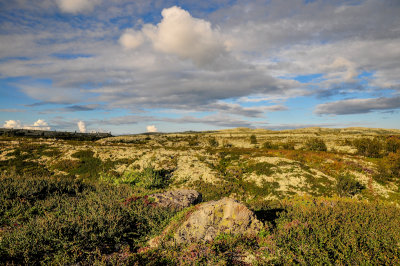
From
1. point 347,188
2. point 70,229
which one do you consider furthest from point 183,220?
point 347,188

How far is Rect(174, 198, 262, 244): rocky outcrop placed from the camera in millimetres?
8469

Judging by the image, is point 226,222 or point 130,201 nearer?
point 226,222

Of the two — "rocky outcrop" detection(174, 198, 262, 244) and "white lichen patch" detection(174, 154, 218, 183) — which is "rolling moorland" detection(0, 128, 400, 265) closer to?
"rocky outcrop" detection(174, 198, 262, 244)

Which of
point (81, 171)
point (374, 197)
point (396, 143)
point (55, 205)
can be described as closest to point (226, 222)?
point (55, 205)

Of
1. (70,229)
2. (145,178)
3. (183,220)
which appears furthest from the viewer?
(145,178)

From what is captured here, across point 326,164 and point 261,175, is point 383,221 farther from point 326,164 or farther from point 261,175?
point 326,164

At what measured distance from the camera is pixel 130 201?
12195 millimetres

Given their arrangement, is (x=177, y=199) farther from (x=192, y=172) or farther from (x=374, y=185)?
(x=374, y=185)

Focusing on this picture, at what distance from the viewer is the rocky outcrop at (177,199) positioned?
12.2 meters

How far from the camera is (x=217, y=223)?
8875 mm

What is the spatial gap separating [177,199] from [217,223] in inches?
184

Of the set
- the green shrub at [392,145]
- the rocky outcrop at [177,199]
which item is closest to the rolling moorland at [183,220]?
the rocky outcrop at [177,199]

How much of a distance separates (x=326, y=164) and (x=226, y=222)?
1004 inches

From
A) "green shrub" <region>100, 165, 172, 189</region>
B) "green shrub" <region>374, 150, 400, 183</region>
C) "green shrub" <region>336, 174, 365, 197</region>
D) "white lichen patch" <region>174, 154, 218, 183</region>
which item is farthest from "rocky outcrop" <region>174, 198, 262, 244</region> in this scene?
"green shrub" <region>374, 150, 400, 183</region>
